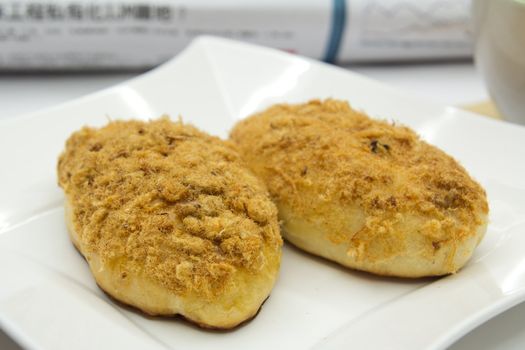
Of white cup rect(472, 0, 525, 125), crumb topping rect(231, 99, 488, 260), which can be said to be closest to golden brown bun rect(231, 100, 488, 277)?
crumb topping rect(231, 99, 488, 260)

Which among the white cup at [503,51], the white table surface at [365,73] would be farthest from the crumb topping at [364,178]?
the white table surface at [365,73]

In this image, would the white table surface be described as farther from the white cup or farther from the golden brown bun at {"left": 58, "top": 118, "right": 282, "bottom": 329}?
the golden brown bun at {"left": 58, "top": 118, "right": 282, "bottom": 329}

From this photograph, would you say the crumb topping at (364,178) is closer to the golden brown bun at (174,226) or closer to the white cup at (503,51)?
the golden brown bun at (174,226)

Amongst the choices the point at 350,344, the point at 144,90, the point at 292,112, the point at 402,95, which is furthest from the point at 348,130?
the point at 144,90

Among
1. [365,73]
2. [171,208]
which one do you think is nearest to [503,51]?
[365,73]

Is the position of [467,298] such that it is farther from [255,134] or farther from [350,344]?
[255,134]

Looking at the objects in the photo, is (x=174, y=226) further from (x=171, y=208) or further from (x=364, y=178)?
(x=364, y=178)
